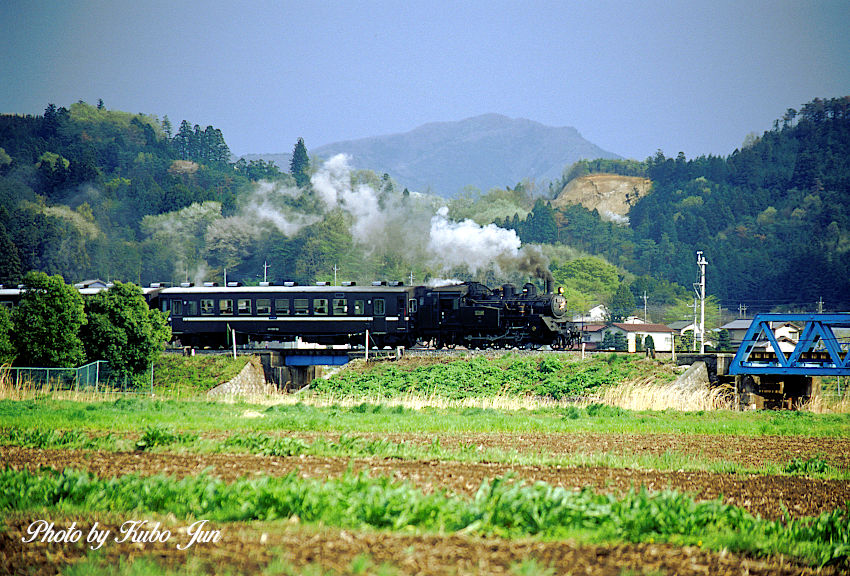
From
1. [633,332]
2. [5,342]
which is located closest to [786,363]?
[5,342]

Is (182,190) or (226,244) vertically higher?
(182,190)

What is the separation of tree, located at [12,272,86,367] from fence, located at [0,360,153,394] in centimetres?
165

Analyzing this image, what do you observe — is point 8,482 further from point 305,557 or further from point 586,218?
point 586,218

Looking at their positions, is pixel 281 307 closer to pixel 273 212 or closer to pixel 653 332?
pixel 653 332

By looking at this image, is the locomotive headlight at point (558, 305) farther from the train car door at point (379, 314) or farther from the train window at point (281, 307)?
the train window at point (281, 307)

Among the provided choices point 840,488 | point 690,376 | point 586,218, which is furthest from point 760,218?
point 840,488

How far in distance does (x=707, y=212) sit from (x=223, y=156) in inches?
3870

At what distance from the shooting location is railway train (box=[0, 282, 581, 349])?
145 feet

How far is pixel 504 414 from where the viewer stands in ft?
92.3

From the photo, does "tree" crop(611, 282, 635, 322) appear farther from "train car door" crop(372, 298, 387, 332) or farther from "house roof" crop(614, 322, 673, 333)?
"train car door" crop(372, 298, 387, 332)

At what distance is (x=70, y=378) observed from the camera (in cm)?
3275

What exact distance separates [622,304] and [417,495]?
348ft

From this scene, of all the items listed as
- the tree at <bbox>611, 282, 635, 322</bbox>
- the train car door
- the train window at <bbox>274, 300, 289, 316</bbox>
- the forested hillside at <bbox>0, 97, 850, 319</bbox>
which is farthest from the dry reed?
the tree at <bbox>611, 282, 635, 322</bbox>

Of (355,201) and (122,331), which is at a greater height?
(355,201)
